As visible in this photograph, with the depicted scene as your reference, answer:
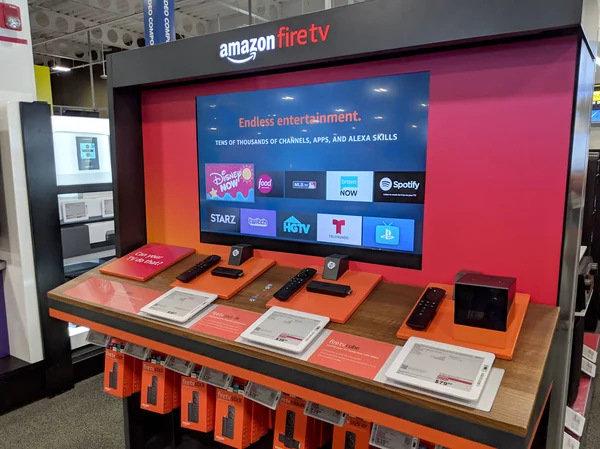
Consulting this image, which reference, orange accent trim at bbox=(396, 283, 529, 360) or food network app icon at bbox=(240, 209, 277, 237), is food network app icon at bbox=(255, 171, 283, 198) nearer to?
food network app icon at bbox=(240, 209, 277, 237)

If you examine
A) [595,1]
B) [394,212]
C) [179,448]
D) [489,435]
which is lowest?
[179,448]

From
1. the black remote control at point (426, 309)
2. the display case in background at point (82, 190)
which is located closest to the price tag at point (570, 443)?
the black remote control at point (426, 309)

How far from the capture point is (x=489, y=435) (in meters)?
0.92

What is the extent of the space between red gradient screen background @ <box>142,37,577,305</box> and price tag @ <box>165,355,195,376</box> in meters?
0.78

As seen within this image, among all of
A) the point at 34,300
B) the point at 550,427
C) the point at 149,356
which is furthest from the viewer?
the point at 34,300

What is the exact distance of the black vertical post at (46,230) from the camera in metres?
2.79

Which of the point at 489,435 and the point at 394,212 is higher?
the point at 394,212

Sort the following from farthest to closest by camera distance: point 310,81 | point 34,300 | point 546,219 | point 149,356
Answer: point 34,300 → point 149,356 → point 310,81 → point 546,219

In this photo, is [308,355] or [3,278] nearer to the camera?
[308,355]

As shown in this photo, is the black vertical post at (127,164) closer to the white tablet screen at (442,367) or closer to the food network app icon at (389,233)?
the food network app icon at (389,233)

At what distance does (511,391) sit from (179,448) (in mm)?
1781

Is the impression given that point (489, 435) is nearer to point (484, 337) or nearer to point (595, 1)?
point (484, 337)

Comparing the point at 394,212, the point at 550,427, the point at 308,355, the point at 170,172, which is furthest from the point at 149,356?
the point at 550,427

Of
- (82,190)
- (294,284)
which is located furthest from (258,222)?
(82,190)
